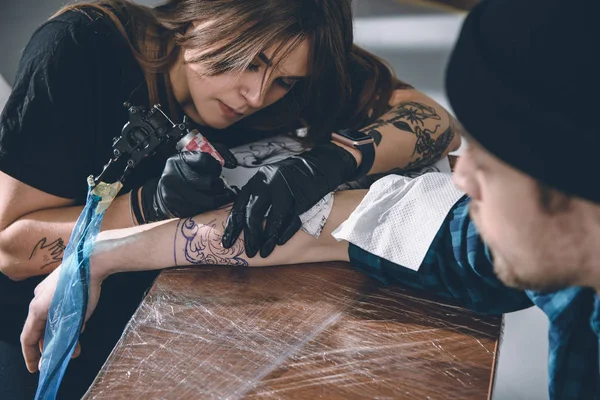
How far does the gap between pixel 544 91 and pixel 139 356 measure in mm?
763

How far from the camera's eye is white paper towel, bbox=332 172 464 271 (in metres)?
1.18

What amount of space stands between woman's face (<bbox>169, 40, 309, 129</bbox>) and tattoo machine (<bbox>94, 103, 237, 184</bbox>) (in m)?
0.18

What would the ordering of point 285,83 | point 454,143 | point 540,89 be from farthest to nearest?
point 454,143
point 285,83
point 540,89

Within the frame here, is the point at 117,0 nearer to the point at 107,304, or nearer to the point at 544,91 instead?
the point at 107,304

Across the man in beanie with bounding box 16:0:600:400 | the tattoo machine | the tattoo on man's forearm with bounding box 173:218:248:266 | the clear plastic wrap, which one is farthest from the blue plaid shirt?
the clear plastic wrap

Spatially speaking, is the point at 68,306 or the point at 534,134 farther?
the point at 68,306

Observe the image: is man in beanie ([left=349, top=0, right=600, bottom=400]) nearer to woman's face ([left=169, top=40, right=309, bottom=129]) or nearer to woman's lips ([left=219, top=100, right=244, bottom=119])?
woman's face ([left=169, top=40, right=309, bottom=129])

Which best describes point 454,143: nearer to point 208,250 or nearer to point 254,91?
point 254,91

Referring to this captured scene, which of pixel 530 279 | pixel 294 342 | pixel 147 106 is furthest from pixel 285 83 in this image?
pixel 530 279

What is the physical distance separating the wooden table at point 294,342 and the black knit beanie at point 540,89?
16.2 inches

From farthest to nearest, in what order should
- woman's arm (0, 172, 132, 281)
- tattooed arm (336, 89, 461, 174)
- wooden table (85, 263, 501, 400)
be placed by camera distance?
1. tattooed arm (336, 89, 461, 174)
2. woman's arm (0, 172, 132, 281)
3. wooden table (85, 263, 501, 400)

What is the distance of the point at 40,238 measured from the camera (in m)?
1.38

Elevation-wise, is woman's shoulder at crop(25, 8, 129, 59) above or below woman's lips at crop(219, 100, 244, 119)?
above

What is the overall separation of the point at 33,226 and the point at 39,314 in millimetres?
223
